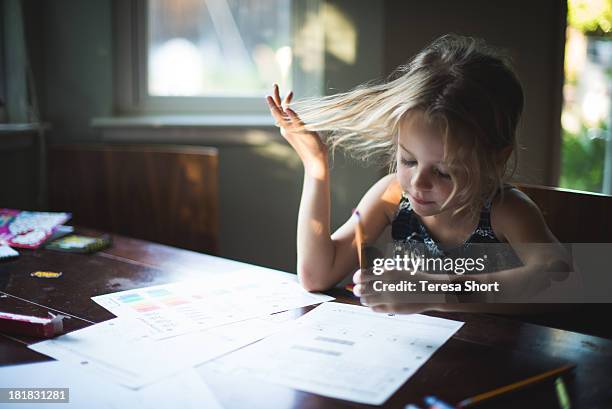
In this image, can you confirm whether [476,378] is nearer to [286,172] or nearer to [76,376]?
[76,376]

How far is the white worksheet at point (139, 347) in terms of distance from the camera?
2.34 ft

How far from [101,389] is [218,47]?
1801 millimetres

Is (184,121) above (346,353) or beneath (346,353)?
above

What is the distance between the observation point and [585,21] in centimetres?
286

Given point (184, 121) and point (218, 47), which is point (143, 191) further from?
point (218, 47)

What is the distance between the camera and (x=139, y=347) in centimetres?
78

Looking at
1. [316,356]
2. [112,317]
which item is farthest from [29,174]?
[316,356]

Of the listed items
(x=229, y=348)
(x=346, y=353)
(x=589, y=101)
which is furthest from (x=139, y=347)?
(x=589, y=101)

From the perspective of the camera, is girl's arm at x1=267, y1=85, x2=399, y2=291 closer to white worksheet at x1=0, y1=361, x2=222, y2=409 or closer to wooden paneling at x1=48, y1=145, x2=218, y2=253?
white worksheet at x1=0, y1=361, x2=222, y2=409

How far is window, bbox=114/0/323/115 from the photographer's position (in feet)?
7.25

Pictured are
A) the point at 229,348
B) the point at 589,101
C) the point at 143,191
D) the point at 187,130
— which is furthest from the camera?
the point at 589,101

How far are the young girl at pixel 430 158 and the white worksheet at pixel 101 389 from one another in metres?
0.28

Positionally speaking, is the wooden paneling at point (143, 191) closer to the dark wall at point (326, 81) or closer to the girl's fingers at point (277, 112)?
the dark wall at point (326, 81)

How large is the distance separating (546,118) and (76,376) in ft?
6.94
